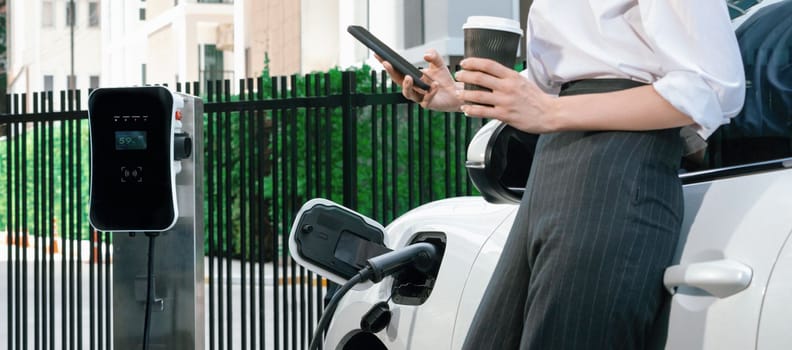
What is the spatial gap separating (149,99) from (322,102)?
2.68 m

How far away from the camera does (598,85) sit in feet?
5.82

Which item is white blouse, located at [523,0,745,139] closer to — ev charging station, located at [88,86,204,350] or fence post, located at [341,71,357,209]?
ev charging station, located at [88,86,204,350]

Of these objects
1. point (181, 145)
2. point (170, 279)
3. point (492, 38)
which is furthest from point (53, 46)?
point (492, 38)

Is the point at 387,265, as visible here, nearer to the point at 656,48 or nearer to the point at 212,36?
the point at 656,48

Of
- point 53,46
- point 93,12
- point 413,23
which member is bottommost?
point 413,23

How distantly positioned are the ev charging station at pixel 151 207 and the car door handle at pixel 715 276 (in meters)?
1.79

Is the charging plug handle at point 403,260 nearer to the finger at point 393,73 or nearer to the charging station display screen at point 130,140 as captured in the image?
the finger at point 393,73

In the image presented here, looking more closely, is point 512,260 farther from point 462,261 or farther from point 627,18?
point 462,261

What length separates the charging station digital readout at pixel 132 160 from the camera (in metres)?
3.18

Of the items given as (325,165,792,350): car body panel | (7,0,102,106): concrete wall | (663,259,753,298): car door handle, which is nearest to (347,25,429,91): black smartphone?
(325,165,792,350): car body panel

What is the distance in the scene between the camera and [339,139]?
11.3m

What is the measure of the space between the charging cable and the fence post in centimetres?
316

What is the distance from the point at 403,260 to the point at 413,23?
14.0 metres

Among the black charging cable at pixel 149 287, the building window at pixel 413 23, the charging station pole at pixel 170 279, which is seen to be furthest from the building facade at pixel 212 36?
the black charging cable at pixel 149 287
